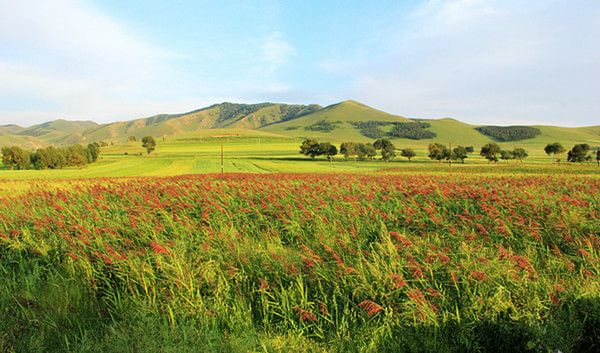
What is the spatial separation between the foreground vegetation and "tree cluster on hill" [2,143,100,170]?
89.8 m

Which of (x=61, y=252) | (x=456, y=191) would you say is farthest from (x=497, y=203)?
(x=61, y=252)

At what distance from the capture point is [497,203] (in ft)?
32.9

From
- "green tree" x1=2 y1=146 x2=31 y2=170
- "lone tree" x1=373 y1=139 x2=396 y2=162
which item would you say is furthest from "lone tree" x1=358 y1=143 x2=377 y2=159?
"green tree" x1=2 y1=146 x2=31 y2=170

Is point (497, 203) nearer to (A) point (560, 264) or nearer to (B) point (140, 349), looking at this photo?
(A) point (560, 264)

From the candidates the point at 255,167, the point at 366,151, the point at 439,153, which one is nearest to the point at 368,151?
the point at 366,151

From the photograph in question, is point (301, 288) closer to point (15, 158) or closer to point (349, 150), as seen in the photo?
point (15, 158)

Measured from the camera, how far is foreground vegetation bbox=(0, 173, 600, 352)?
4.36 m

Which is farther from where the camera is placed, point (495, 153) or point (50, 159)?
point (495, 153)

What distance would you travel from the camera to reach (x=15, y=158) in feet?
263

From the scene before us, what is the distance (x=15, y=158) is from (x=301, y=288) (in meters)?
104

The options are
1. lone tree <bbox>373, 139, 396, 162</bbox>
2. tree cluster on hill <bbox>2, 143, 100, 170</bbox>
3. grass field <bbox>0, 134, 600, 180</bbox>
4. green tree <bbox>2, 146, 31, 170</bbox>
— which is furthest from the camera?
lone tree <bbox>373, 139, 396, 162</bbox>

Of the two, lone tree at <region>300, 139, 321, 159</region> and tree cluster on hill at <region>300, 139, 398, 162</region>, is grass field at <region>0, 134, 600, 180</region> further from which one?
lone tree at <region>300, 139, 321, 159</region>

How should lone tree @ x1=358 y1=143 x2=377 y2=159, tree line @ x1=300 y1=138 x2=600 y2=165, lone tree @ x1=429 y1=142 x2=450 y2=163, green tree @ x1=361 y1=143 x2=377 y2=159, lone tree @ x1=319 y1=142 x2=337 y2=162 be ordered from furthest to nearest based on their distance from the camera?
1. green tree @ x1=361 y1=143 x2=377 y2=159
2. lone tree @ x1=358 y1=143 x2=377 y2=159
3. lone tree @ x1=319 y1=142 x2=337 y2=162
4. lone tree @ x1=429 y1=142 x2=450 y2=163
5. tree line @ x1=300 y1=138 x2=600 y2=165

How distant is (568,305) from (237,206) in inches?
332
